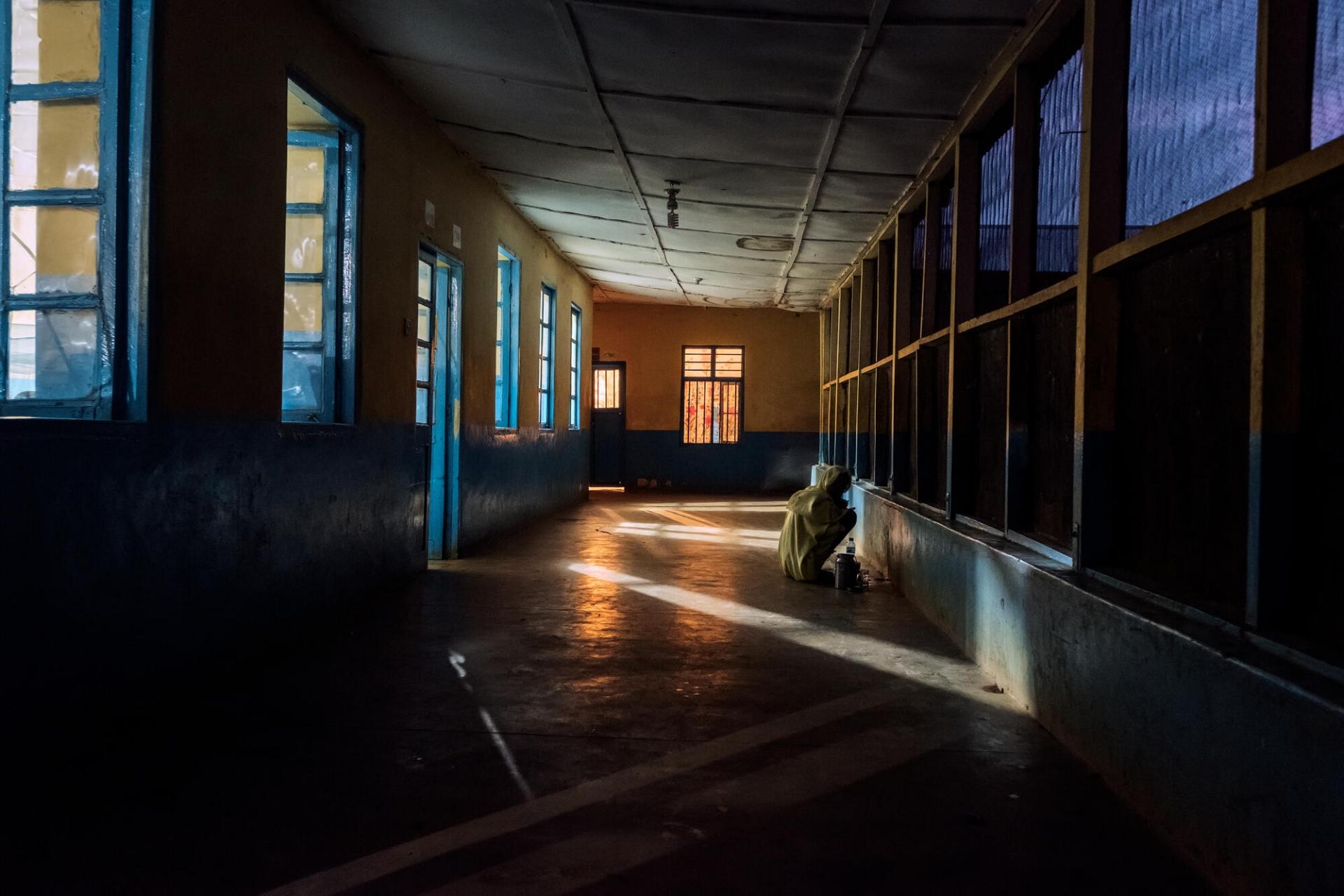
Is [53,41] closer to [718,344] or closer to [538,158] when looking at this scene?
[538,158]

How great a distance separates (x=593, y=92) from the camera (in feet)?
17.7

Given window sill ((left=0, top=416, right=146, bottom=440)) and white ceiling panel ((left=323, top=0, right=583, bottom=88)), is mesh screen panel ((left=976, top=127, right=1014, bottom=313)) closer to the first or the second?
white ceiling panel ((left=323, top=0, right=583, bottom=88))

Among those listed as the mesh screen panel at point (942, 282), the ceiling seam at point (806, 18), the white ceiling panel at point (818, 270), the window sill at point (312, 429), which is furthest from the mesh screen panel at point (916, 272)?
the window sill at point (312, 429)

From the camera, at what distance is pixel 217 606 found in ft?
12.8

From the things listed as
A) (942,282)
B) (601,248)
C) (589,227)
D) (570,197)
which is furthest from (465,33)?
(601,248)

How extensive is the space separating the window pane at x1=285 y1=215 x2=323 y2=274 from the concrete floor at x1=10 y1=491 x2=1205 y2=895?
2.05 m

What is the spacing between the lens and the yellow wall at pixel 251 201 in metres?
3.54

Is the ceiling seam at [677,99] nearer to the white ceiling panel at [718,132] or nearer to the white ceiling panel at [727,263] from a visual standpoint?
the white ceiling panel at [718,132]

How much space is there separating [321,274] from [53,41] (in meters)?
1.86

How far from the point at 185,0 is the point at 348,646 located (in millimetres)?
2827

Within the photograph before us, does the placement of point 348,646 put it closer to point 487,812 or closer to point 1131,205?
point 487,812

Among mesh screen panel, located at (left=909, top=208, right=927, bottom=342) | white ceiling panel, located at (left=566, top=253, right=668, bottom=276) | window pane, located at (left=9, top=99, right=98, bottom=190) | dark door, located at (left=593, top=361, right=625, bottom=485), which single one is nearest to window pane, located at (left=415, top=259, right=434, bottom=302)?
window pane, located at (left=9, top=99, right=98, bottom=190)

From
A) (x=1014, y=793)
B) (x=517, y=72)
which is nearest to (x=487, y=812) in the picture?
(x=1014, y=793)

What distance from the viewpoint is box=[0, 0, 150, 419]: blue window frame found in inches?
135
